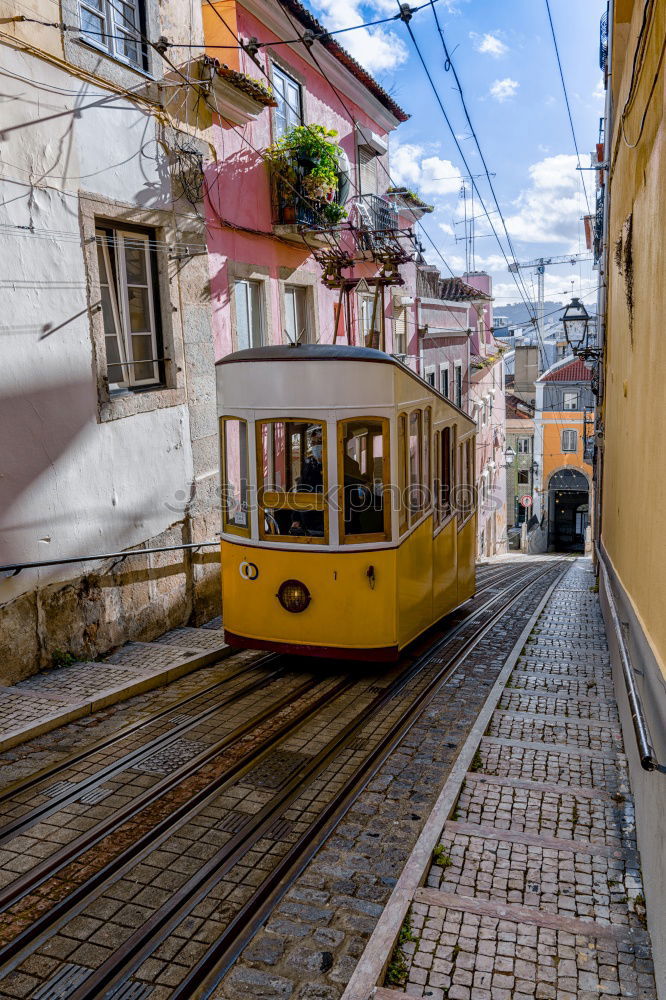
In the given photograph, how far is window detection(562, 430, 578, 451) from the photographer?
139 ft

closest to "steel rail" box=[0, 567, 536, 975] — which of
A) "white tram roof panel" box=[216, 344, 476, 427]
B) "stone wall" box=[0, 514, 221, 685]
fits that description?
"stone wall" box=[0, 514, 221, 685]

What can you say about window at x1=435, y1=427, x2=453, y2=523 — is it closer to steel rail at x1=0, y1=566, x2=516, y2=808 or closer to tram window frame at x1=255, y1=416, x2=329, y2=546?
tram window frame at x1=255, y1=416, x2=329, y2=546

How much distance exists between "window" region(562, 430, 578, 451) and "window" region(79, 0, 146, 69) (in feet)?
121

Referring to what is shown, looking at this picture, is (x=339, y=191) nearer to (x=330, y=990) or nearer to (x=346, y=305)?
(x=346, y=305)

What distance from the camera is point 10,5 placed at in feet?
21.4

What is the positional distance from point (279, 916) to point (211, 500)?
6.33 meters

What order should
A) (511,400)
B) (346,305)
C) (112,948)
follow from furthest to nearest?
1. (511,400)
2. (346,305)
3. (112,948)

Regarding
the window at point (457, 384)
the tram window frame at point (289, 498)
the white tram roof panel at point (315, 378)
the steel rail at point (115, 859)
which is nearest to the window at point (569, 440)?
the window at point (457, 384)

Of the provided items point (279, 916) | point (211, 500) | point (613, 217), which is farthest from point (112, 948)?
point (613, 217)

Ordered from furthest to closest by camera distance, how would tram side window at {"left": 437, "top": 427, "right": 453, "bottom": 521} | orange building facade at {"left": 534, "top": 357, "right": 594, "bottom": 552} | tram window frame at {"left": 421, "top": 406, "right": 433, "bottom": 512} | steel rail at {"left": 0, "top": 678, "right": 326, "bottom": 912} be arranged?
1. orange building facade at {"left": 534, "top": 357, "right": 594, "bottom": 552}
2. tram side window at {"left": 437, "top": 427, "right": 453, "bottom": 521}
3. tram window frame at {"left": 421, "top": 406, "right": 433, "bottom": 512}
4. steel rail at {"left": 0, "top": 678, "right": 326, "bottom": 912}

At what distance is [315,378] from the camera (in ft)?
22.5

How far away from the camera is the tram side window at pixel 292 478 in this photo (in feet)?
22.9

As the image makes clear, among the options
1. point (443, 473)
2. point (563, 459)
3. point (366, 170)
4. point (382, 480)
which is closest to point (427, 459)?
point (443, 473)

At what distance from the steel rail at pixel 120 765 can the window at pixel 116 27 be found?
20.3ft
